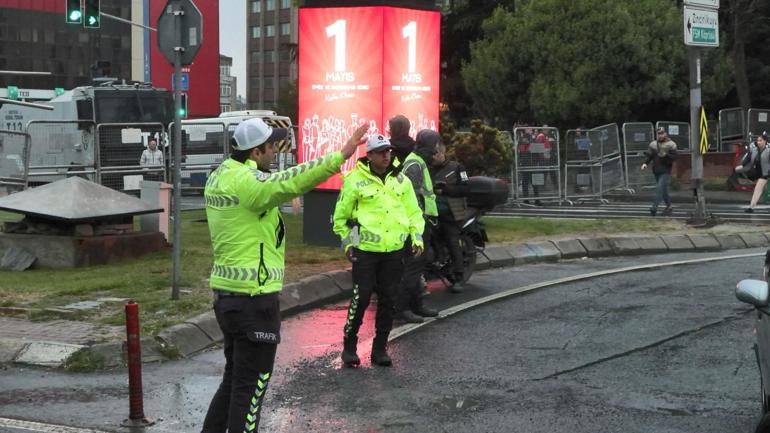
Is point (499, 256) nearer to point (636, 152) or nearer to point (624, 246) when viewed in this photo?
point (624, 246)

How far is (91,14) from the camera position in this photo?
27047mm

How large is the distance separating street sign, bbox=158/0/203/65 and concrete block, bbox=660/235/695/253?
8424mm

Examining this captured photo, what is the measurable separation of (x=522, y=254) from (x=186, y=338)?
6.77 meters

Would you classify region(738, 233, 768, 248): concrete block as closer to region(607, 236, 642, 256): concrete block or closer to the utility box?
region(607, 236, 642, 256): concrete block

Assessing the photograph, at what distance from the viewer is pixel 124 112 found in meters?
28.3

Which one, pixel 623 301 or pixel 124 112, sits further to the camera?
pixel 124 112

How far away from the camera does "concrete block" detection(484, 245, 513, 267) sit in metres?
14.1

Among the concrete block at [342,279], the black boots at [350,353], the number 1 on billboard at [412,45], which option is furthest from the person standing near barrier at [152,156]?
the black boots at [350,353]

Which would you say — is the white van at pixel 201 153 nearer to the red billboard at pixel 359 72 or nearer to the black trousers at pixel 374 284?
the red billboard at pixel 359 72

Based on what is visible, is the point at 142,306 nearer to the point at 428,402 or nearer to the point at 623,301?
the point at 428,402

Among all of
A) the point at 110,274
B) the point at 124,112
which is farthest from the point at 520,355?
the point at 124,112

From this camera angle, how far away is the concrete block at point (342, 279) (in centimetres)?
1183

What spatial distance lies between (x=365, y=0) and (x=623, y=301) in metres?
5.93

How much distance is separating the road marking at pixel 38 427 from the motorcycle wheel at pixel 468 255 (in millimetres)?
6083
